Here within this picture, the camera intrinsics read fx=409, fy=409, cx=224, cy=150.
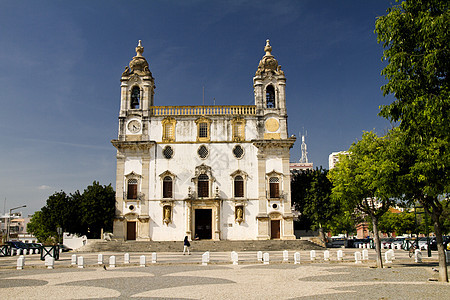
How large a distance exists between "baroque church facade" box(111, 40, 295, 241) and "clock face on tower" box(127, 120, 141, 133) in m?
0.10

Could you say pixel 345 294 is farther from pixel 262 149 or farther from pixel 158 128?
pixel 158 128

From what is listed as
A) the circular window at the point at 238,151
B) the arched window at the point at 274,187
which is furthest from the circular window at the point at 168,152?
the arched window at the point at 274,187

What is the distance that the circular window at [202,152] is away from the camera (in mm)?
41375

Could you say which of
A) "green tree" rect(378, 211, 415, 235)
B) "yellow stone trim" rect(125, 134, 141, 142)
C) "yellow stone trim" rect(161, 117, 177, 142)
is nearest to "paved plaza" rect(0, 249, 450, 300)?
"yellow stone trim" rect(161, 117, 177, 142)

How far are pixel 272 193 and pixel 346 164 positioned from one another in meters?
18.0

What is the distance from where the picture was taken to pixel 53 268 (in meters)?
21.4

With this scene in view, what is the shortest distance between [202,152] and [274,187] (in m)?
8.03

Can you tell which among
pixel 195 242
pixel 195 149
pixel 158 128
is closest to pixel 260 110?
pixel 195 149

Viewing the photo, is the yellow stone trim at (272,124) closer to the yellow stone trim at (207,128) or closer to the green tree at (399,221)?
the yellow stone trim at (207,128)

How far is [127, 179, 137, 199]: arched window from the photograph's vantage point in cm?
4059

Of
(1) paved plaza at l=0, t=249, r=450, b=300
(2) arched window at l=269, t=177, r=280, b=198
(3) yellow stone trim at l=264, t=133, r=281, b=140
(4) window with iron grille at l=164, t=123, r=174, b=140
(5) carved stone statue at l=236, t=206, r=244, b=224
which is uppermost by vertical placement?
(4) window with iron grille at l=164, t=123, r=174, b=140

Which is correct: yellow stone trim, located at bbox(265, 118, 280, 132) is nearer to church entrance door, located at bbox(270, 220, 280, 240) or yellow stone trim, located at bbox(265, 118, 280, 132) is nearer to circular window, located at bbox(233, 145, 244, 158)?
circular window, located at bbox(233, 145, 244, 158)

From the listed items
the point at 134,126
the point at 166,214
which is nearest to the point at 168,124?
the point at 134,126

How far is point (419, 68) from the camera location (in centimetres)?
1059
